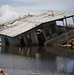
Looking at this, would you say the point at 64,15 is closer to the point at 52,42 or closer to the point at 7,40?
the point at 52,42

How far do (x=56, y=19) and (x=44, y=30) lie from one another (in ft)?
11.3

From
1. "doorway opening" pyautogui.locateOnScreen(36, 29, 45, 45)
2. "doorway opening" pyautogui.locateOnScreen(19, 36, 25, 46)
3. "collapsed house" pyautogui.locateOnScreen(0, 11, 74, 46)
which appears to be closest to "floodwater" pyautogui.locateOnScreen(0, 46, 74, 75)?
"collapsed house" pyautogui.locateOnScreen(0, 11, 74, 46)

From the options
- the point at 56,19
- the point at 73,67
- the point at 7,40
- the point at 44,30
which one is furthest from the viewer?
the point at 7,40

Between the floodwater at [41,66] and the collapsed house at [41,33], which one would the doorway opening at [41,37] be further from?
the floodwater at [41,66]

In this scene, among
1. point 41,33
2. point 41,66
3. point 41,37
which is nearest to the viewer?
point 41,66

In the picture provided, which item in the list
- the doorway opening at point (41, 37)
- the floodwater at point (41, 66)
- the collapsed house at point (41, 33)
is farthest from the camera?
the doorway opening at point (41, 37)

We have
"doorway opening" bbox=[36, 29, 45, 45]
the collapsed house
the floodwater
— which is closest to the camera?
the floodwater

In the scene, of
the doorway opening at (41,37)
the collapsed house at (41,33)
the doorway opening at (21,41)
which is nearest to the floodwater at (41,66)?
the collapsed house at (41,33)

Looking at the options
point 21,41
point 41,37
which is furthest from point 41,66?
point 21,41

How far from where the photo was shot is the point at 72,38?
135 feet

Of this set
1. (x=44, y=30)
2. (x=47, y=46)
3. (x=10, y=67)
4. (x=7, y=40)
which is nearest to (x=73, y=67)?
(x=10, y=67)

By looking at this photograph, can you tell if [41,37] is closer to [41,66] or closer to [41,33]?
[41,33]

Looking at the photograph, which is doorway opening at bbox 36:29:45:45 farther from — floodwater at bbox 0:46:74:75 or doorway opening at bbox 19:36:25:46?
floodwater at bbox 0:46:74:75

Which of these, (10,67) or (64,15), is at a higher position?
(64,15)
